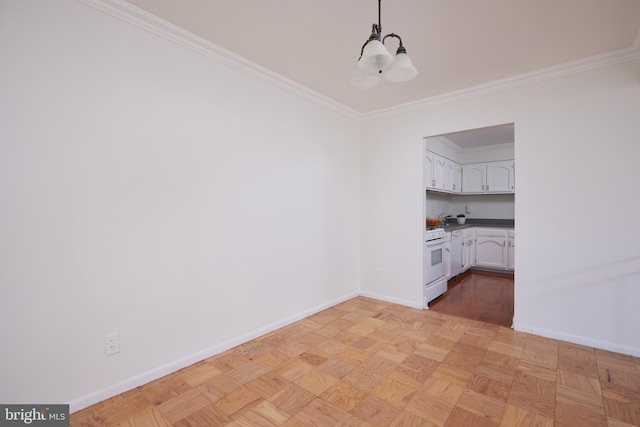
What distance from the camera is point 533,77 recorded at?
111 inches

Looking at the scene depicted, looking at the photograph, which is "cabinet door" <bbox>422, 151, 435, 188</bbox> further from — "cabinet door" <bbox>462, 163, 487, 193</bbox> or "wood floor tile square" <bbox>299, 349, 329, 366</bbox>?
"wood floor tile square" <bbox>299, 349, 329, 366</bbox>

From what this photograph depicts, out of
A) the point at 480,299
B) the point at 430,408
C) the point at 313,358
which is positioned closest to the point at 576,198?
the point at 480,299

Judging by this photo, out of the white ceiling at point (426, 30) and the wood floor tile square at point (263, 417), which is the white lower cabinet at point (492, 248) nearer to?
the white ceiling at point (426, 30)

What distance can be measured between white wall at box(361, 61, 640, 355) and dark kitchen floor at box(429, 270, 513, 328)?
47 cm

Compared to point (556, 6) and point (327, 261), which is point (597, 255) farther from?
point (327, 261)

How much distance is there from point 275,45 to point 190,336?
95.7 inches

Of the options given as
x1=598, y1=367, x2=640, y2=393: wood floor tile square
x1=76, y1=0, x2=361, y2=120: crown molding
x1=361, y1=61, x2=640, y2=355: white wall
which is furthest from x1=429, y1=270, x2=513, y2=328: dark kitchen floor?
x1=76, y1=0, x2=361, y2=120: crown molding

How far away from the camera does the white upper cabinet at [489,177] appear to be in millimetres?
5629

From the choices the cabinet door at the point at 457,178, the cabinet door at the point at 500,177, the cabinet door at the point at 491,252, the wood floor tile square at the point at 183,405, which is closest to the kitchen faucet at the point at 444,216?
the cabinet door at the point at 457,178

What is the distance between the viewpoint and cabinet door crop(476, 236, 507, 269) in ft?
17.8


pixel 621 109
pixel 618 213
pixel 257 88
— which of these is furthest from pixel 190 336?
pixel 621 109

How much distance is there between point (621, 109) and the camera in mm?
2465

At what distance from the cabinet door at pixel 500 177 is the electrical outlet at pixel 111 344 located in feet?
20.4

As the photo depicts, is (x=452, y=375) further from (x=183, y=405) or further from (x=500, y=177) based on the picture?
(x=500, y=177)
